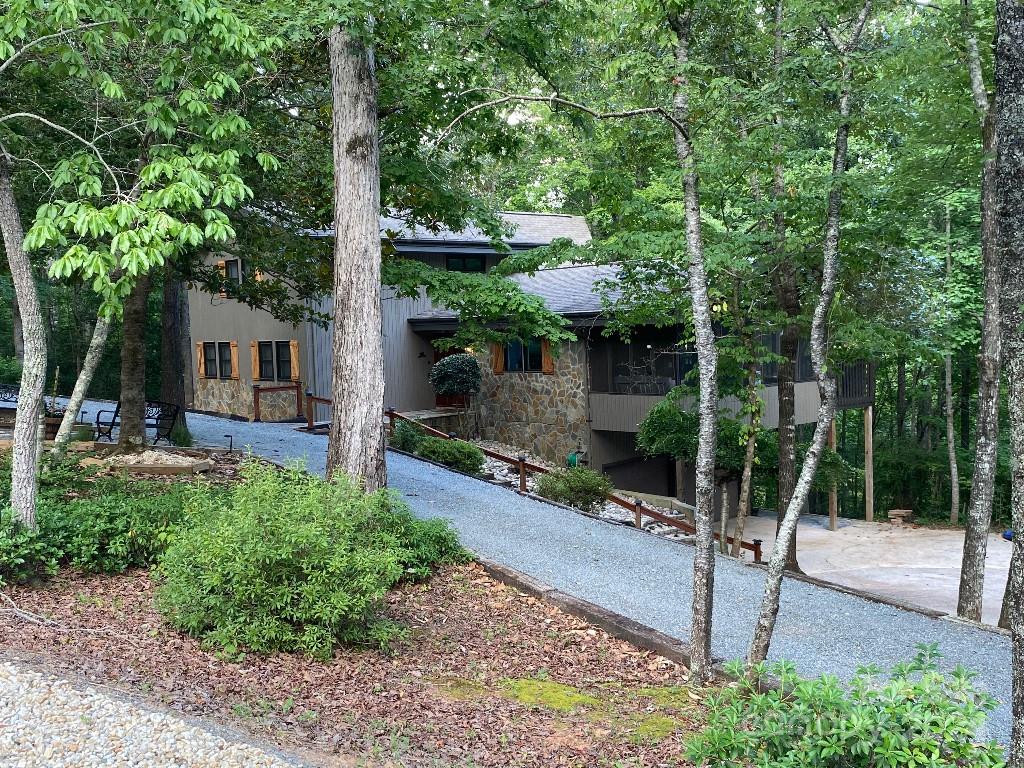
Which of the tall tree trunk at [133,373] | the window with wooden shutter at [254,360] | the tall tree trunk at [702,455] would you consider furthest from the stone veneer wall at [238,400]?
the tall tree trunk at [702,455]

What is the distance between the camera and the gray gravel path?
7105 millimetres

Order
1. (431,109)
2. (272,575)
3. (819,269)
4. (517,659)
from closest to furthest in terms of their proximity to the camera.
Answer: (272,575), (517,659), (431,109), (819,269)

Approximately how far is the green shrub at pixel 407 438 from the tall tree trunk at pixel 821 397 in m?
10.5

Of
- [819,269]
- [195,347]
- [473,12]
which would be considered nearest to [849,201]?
[819,269]

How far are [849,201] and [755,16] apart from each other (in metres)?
2.49

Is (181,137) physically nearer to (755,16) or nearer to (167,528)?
(167,528)

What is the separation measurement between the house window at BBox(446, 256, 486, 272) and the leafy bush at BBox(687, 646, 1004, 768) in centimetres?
1805

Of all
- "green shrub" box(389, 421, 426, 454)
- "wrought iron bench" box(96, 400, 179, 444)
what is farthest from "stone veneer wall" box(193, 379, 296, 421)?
"green shrub" box(389, 421, 426, 454)

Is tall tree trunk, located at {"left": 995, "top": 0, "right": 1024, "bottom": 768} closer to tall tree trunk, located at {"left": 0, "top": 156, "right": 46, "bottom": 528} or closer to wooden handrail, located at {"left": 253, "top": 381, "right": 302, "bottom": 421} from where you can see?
tall tree trunk, located at {"left": 0, "top": 156, "right": 46, "bottom": 528}

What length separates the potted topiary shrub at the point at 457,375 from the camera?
19.2 m

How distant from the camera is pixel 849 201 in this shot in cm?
1034

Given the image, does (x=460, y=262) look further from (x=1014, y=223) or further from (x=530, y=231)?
(x=1014, y=223)

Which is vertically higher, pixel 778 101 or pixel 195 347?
pixel 778 101

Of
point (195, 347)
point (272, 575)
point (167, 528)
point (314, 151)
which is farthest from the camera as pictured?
point (195, 347)
